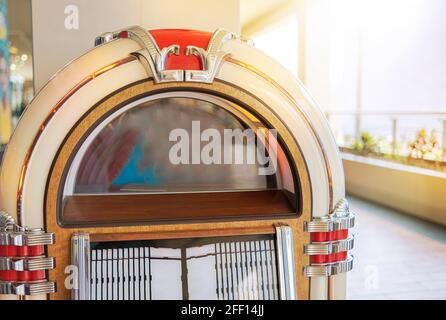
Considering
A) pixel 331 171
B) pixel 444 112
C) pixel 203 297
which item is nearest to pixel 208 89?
pixel 331 171

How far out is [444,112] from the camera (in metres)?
5.18

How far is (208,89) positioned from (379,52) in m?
6.83

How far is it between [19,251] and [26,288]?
0.11m

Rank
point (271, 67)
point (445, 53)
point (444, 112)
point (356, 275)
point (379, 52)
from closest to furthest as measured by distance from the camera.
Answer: point (271, 67), point (356, 275), point (444, 112), point (445, 53), point (379, 52)

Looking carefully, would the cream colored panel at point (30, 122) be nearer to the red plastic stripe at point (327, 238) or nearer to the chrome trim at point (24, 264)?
the chrome trim at point (24, 264)

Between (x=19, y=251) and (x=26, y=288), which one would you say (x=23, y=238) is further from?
(x=26, y=288)

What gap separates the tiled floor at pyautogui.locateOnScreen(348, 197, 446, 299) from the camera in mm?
3033

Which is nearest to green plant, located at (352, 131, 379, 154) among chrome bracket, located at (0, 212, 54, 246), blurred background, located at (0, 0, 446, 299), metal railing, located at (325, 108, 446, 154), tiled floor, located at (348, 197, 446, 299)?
blurred background, located at (0, 0, 446, 299)

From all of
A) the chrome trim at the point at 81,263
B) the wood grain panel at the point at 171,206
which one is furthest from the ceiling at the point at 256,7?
the chrome trim at the point at 81,263

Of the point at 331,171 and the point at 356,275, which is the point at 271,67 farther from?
the point at 356,275

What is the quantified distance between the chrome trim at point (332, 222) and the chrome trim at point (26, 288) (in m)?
0.78

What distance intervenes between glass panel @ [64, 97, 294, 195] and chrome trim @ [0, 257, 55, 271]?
17.4 inches

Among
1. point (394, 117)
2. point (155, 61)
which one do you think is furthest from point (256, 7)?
point (155, 61)

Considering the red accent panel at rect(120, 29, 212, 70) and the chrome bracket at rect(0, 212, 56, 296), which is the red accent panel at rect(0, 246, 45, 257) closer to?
A: the chrome bracket at rect(0, 212, 56, 296)
